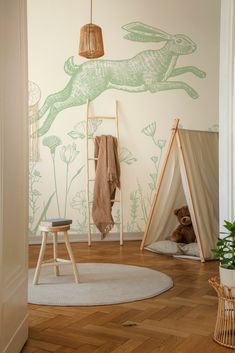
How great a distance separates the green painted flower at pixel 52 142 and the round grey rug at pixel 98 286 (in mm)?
1705

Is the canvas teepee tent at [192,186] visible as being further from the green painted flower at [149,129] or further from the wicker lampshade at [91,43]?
the wicker lampshade at [91,43]

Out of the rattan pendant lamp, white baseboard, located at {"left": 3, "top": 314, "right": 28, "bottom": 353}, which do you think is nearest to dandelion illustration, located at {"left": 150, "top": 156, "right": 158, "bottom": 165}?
the rattan pendant lamp

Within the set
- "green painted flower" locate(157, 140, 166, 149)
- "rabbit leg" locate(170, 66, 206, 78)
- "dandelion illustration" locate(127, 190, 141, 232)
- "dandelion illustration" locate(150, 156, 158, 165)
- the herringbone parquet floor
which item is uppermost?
"rabbit leg" locate(170, 66, 206, 78)

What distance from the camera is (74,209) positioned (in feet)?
17.0

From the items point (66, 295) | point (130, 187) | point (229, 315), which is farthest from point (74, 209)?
point (229, 315)

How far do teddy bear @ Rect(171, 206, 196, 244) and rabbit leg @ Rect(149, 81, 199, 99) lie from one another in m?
1.50

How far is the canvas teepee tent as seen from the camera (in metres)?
4.20

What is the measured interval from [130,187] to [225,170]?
276cm

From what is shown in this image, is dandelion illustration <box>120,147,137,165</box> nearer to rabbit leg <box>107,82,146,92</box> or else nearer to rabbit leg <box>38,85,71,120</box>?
rabbit leg <box>107,82,146,92</box>

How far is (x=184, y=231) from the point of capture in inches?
182

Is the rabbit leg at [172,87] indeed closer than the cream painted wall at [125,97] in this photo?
No

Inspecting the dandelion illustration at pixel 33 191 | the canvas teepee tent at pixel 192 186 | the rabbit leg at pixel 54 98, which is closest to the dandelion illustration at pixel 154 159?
the canvas teepee tent at pixel 192 186

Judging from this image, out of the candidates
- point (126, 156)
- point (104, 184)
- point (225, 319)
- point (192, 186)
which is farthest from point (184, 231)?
point (225, 319)

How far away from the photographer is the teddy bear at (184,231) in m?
4.61
